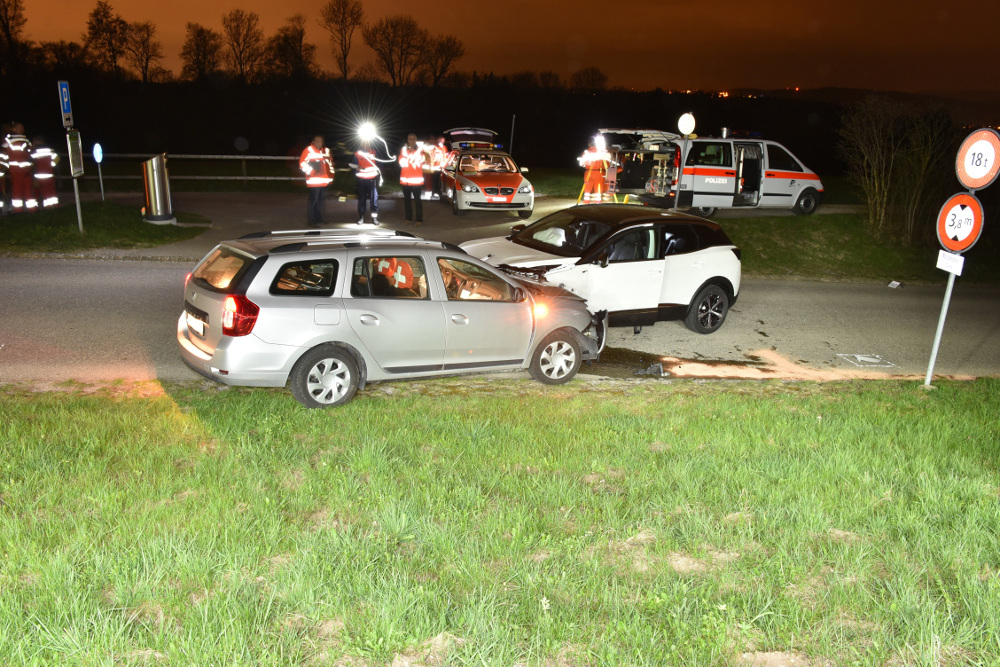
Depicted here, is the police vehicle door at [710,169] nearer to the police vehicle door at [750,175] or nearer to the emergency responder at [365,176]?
the police vehicle door at [750,175]

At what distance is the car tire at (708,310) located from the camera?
10.7m

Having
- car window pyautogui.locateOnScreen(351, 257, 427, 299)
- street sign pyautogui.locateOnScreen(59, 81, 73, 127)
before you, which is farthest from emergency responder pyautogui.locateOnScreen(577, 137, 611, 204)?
car window pyautogui.locateOnScreen(351, 257, 427, 299)

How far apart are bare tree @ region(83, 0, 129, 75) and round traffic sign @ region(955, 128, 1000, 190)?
50.1 meters

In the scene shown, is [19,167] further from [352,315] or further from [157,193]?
[352,315]

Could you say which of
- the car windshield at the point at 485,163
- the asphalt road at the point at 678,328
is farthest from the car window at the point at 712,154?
the asphalt road at the point at 678,328

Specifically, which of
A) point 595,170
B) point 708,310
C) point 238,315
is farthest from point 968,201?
point 595,170

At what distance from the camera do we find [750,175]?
787 inches

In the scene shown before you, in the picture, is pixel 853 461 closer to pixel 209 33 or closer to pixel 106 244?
pixel 106 244

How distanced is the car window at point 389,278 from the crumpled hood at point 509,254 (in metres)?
2.28

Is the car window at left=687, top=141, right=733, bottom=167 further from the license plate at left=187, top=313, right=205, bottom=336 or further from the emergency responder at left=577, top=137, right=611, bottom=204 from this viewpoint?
the license plate at left=187, top=313, right=205, bottom=336

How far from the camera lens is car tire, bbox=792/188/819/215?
813 inches

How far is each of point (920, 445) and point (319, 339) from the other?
512 cm

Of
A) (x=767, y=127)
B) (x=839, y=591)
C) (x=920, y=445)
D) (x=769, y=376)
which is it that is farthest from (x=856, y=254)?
(x=767, y=127)

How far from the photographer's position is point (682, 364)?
9.55 metres
